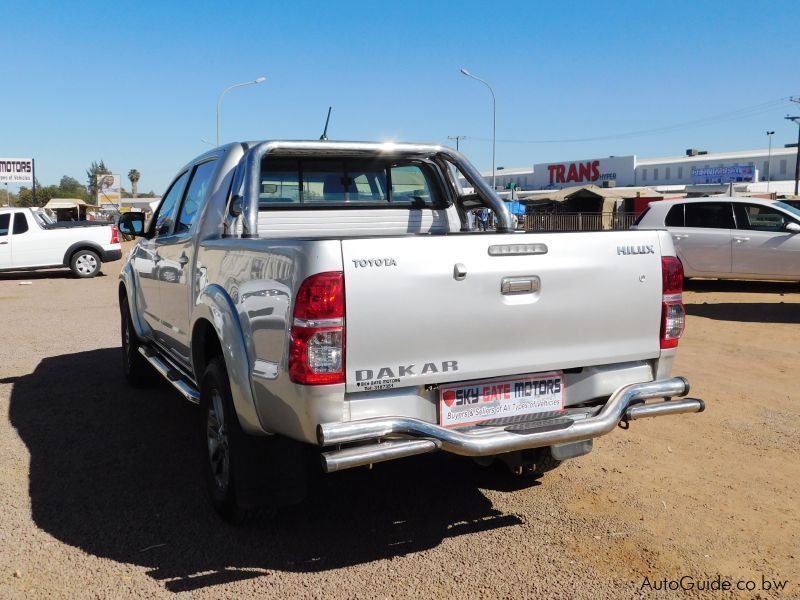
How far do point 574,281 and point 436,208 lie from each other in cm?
202

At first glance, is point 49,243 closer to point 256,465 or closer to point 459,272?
point 256,465

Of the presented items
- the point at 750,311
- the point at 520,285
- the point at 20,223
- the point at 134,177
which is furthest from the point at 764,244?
the point at 134,177

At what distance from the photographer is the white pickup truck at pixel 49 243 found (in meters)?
18.2

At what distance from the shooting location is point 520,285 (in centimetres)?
340

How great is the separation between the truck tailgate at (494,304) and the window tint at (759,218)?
420 inches

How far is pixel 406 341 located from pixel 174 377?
219 cm

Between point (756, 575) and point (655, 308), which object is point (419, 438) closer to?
point (655, 308)

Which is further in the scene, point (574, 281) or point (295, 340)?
point (574, 281)

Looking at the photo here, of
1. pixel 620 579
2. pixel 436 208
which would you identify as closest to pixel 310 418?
pixel 620 579

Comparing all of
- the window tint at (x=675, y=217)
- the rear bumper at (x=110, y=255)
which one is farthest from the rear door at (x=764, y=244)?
the rear bumper at (x=110, y=255)

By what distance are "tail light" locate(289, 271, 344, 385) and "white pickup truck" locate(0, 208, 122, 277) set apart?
57.5ft

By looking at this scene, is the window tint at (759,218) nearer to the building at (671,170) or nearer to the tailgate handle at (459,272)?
the tailgate handle at (459,272)

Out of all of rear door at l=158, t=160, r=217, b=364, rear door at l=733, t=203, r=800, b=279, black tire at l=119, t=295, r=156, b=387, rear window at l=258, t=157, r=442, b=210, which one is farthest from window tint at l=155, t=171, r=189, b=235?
rear door at l=733, t=203, r=800, b=279

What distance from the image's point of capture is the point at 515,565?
3527 millimetres
